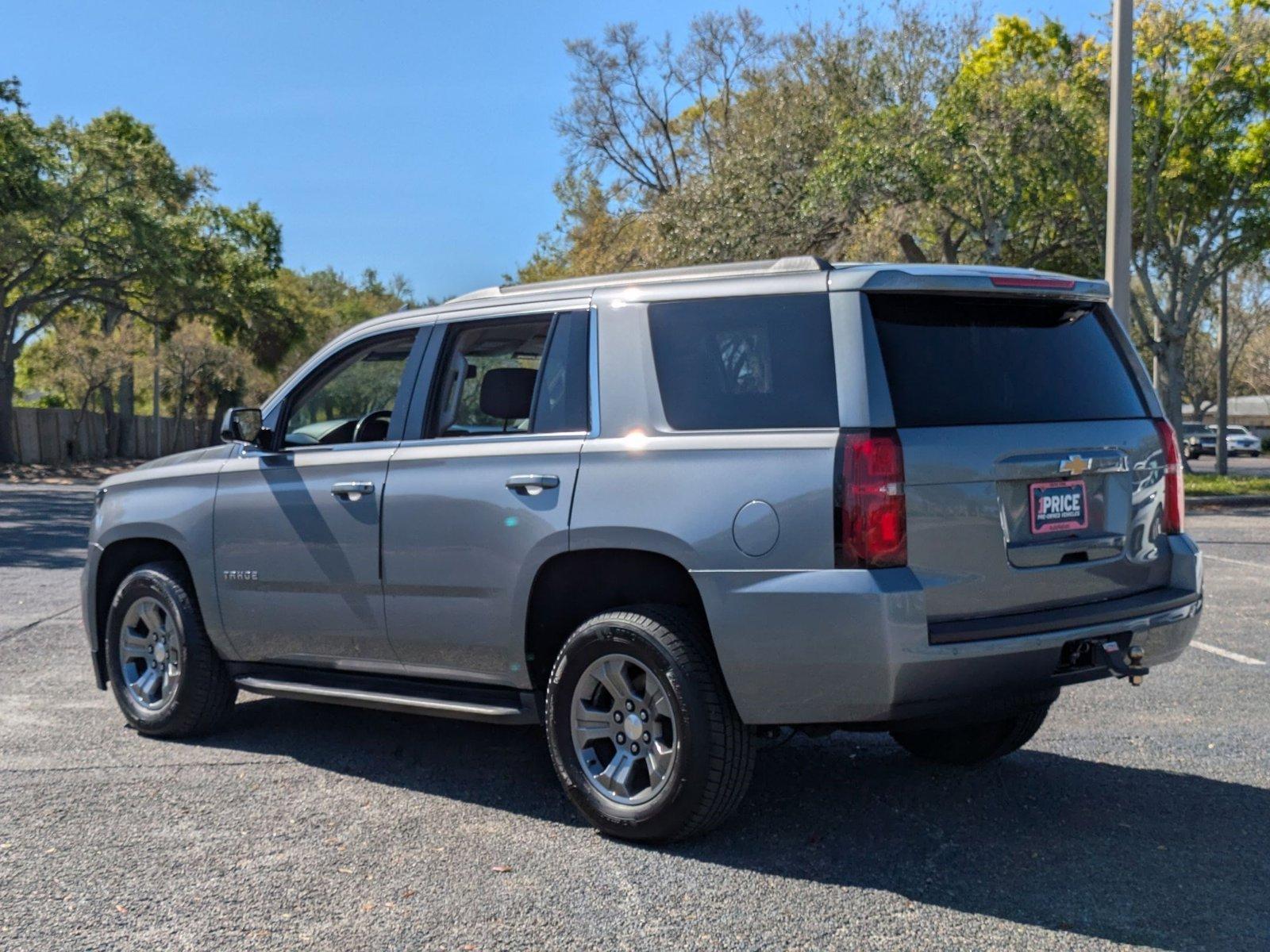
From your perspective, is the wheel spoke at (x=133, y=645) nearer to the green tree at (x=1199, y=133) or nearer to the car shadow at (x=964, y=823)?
the car shadow at (x=964, y=823)

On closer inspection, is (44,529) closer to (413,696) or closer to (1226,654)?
(413,696)

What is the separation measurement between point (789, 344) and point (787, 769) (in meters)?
2.07

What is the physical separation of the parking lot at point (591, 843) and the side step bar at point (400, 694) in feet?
1.10

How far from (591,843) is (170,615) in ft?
8.32

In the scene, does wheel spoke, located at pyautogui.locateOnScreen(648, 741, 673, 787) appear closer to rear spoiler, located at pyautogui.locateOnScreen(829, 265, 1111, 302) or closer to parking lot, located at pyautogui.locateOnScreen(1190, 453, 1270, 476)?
rear spoiler, located at pyautogui.locateOnScreen(829, 265, 1111, 302)

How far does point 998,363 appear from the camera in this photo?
15.7ft

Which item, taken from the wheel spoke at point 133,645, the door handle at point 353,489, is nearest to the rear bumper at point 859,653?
the door handle at point 353,489

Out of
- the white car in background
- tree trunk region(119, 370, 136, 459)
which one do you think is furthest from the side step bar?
the white car in background

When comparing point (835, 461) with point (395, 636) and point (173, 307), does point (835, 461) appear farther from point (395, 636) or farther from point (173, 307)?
point (173, 307)

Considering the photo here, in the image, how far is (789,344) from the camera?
4.64 meters

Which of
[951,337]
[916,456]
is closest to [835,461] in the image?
[916,456]

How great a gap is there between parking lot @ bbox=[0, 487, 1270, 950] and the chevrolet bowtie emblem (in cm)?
127

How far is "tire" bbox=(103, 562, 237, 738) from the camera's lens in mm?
6270

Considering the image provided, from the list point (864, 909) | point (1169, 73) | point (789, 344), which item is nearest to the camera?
point (864, 909)
